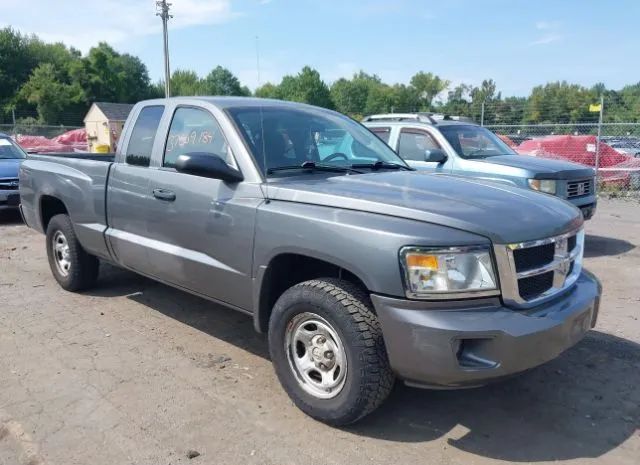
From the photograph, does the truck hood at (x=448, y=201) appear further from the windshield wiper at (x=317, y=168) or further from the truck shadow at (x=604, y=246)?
the truck shadow at (x=604, y=246)

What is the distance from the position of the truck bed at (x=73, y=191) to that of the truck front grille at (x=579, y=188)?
5852 mm

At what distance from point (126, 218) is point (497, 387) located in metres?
3.12

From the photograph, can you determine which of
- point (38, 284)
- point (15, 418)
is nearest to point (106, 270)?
point (38, 284)

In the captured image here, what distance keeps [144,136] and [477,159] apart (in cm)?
487

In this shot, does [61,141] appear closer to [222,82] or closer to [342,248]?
[342,248]

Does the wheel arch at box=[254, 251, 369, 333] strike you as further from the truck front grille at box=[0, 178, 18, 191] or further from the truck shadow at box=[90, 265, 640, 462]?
the truck front grille at box=[0, 178, 18, 191]

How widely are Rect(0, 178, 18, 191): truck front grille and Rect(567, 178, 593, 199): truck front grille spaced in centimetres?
915

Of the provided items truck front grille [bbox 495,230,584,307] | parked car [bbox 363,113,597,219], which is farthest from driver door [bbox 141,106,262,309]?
parked car [bbox 363,113,597,219]

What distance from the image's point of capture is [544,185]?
24.5ft

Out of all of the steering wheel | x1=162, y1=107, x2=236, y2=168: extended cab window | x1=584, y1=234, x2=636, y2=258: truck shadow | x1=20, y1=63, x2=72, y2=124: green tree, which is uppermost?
x1=20, y1=63, x2=72, y2=124: green tree

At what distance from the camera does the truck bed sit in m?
5.04

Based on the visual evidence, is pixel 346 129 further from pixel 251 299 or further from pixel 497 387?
pixel 497 387

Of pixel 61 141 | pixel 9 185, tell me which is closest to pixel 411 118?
pixel 9 185

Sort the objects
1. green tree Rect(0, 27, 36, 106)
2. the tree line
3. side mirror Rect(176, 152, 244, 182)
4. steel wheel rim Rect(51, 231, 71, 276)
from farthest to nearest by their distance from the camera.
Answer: green tree Rect(0, 27, 36, 106) < the tree line < steel wheel rim Rect(51, 231, 71, 276) < side mirror Rect(176, 152, 244, 182)
